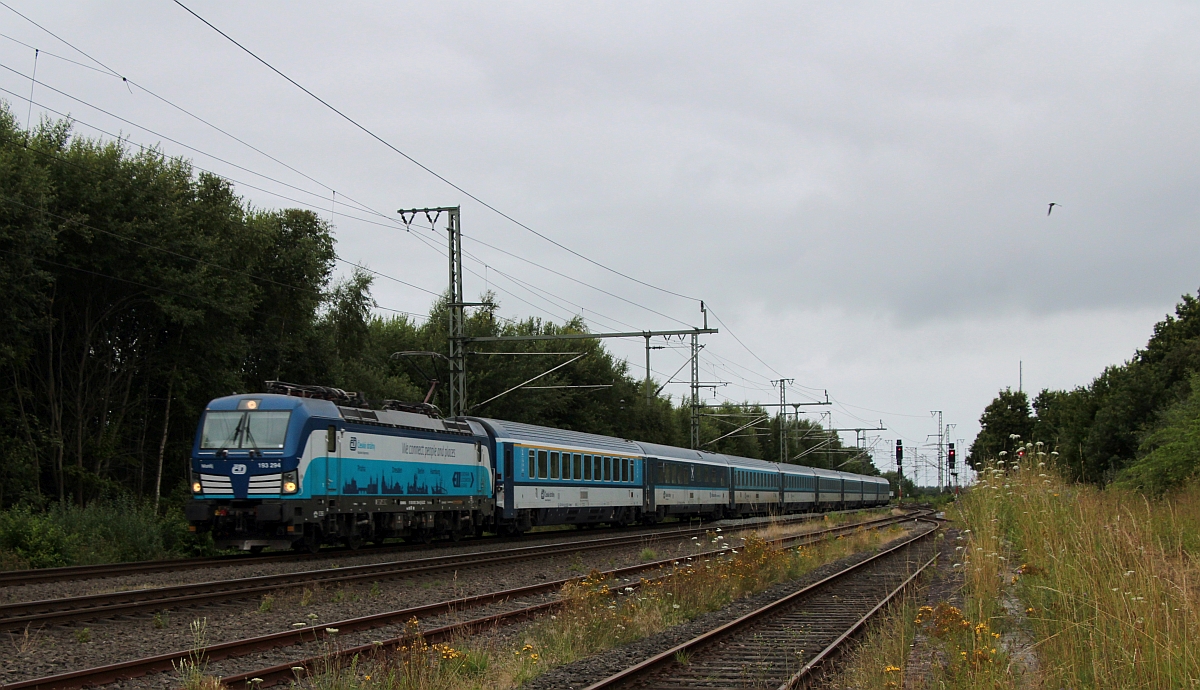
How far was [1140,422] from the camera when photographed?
42281 millimetres

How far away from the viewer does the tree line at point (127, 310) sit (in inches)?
987

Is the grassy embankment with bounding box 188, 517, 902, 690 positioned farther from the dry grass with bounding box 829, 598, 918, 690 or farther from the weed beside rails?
the weed beside rails

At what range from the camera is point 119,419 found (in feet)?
94.6

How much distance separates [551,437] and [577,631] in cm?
1978

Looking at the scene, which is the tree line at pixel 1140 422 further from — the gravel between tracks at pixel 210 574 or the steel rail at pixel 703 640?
the gravel between tracks at pixel 210 574

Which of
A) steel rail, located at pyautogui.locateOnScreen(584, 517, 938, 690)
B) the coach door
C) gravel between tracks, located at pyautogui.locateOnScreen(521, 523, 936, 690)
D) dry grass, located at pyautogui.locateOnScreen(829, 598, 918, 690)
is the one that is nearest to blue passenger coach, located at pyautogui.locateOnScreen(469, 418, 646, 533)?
the coach door

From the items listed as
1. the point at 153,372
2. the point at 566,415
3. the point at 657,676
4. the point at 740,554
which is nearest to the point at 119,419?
the point at 153,372

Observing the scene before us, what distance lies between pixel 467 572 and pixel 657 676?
32.8 feet

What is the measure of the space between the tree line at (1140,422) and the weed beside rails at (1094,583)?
139 centimetres

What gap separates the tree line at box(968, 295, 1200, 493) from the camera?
2230 centimetres

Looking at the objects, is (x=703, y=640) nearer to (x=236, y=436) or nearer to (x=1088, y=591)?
(x=1088, y=591)

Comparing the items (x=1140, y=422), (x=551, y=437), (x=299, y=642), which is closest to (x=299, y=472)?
(x=299, y=642)

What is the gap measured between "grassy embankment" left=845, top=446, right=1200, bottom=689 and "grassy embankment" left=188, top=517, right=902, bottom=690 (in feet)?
9.61

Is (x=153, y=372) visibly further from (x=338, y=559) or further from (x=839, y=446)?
(x=839, y=446)
